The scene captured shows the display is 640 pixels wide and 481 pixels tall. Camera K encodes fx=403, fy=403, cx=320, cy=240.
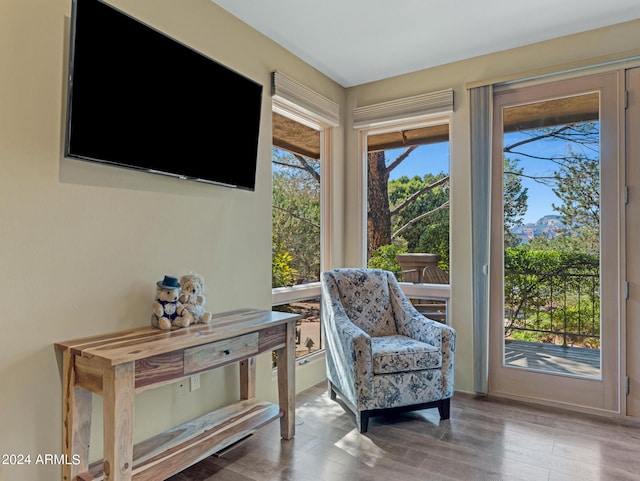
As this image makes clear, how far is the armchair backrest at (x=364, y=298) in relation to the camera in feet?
9.92

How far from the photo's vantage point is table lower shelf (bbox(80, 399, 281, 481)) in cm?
173

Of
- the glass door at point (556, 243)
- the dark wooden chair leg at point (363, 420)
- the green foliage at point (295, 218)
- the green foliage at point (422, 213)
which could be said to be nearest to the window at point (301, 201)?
the green foliage at point (295, 218)

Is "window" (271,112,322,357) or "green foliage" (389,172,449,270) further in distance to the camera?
"green foliage" (389,172,449,270)

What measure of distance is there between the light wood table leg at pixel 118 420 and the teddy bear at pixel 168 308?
457mm

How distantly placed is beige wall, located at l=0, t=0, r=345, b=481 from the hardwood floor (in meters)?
0.49

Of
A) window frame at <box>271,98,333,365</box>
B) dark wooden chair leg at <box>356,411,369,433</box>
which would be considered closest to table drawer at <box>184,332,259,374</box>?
dark wooden chair leg at <box>356,411,369,433</box>

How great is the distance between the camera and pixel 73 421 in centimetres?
169

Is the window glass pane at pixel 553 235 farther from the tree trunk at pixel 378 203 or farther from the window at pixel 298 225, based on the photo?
the window at pixel 298 225

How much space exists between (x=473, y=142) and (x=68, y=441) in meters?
3.13

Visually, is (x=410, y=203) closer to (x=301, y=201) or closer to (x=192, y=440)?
(x=301, y=201)

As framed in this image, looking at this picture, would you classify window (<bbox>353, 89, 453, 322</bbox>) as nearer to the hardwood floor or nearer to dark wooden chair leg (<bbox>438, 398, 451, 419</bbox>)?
dark wooden chair leg (<bbox>438, 398, 451, 419</bbox>)

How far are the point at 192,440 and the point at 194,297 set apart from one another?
0.70 metres

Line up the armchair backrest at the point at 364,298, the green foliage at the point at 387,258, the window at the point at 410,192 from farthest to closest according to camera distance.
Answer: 1. the green foliage at the point at 387,258
2. the window at the point at 410,192
3. the armchair backrest at the point at 364,298

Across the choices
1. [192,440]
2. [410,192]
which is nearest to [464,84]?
[410,192]
